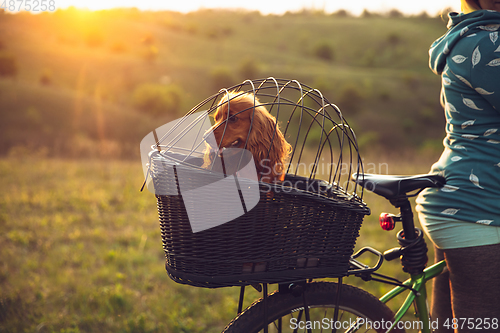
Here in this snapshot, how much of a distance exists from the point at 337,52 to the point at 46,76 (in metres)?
45.3

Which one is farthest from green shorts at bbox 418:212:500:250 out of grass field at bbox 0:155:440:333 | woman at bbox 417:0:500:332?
grass field at bbox 0:155:440:333

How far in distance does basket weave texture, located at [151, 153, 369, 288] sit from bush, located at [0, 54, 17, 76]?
29268mm

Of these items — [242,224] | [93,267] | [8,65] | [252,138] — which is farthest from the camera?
[8,65]

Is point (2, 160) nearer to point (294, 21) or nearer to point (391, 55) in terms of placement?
point (391, 55)

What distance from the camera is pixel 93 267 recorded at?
4273 mm


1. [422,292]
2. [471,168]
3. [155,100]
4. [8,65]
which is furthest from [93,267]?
[155,100]

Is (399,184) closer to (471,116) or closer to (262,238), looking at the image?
(471,116)

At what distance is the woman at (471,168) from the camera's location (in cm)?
157

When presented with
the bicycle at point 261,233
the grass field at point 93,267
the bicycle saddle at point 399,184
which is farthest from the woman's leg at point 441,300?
the grass field at point 93,267

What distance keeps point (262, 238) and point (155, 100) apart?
102ft

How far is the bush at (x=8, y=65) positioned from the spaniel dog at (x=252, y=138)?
95.1ft

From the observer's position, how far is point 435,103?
3766 cm

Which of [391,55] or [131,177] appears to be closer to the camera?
[131,177]

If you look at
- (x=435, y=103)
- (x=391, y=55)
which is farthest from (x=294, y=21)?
(x=435, y=103)
